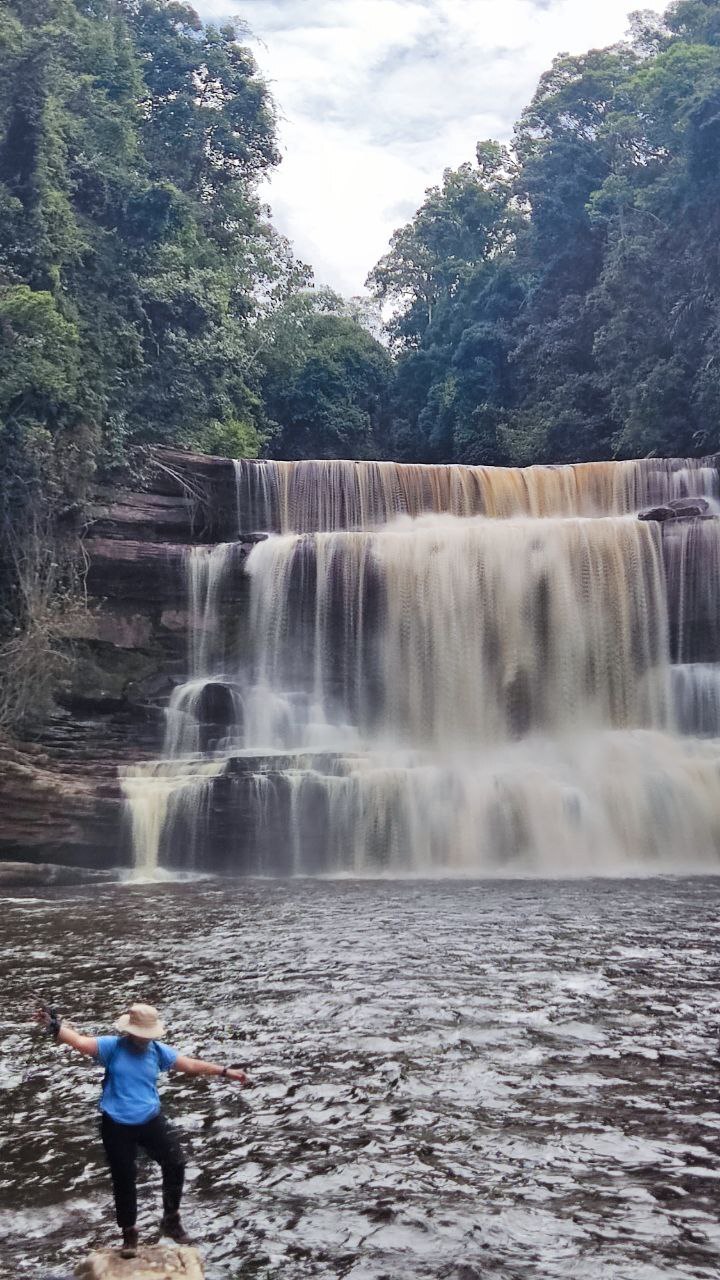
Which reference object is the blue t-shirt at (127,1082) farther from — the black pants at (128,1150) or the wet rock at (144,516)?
the wet rock at (144,516)

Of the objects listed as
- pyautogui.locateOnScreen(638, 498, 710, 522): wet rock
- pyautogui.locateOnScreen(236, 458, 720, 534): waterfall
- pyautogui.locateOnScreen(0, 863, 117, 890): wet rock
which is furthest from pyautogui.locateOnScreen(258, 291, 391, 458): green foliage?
pyautogui.locateOnScreen(0, 863, 117, 890): wet rock

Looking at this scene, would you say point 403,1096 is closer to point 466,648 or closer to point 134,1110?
point 134,1110

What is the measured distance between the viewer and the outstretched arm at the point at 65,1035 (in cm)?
505

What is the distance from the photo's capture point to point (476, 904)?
49.6 ft

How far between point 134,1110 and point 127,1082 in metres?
0.13

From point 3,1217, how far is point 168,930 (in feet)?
24.7

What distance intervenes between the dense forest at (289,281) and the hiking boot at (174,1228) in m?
19.1

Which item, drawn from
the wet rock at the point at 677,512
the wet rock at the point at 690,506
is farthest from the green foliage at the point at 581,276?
the wet rock at the point at 677,512

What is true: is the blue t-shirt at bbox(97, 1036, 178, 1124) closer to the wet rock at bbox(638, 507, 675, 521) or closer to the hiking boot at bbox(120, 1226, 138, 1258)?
the hiking boot at bbox(120, 1226, 138, 1258)

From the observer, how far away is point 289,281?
45.6 metres

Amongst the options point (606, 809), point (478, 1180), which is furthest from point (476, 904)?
point (478, 1180)

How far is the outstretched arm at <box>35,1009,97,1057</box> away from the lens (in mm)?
5051

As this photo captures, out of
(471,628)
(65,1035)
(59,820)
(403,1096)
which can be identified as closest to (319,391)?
(471,628)

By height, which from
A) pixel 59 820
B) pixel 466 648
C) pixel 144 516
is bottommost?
pixel 59 820
